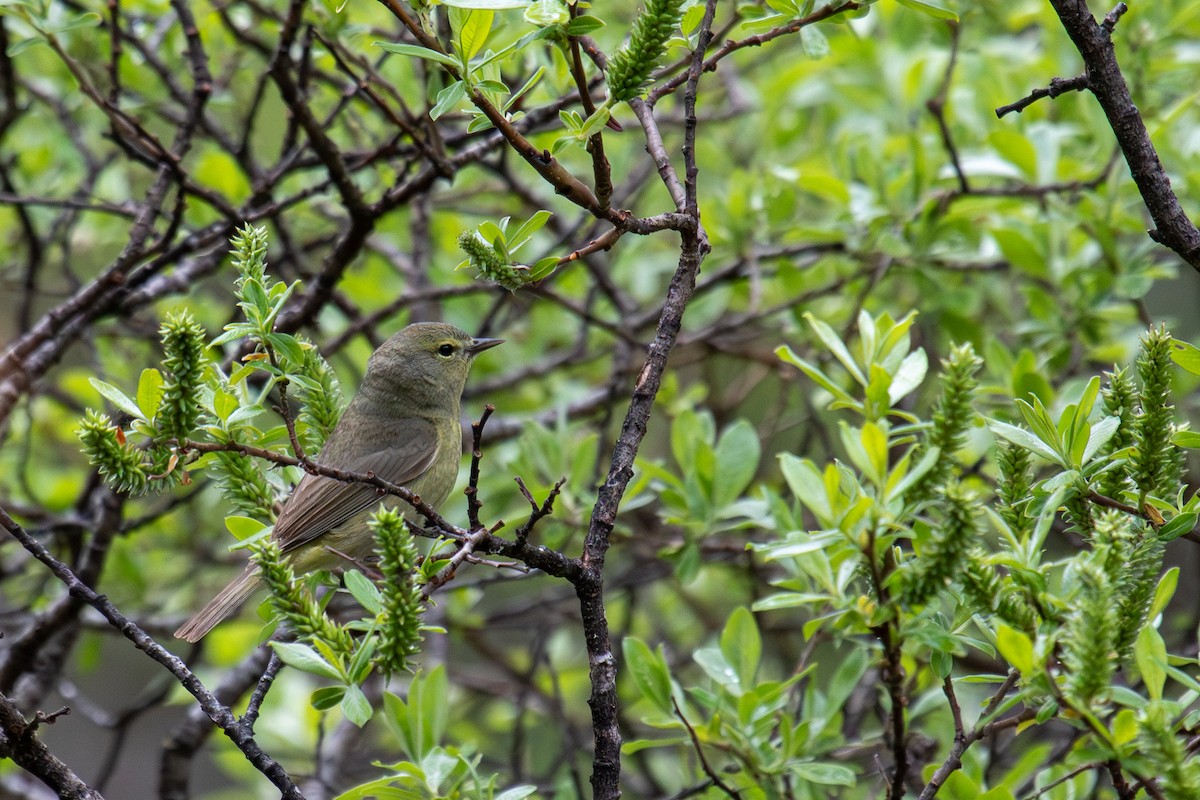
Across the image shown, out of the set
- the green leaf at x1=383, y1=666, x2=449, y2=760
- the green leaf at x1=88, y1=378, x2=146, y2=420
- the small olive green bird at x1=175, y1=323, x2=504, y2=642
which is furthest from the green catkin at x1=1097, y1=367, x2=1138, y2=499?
the small olive green bird at x1=175, y1=323, x2=504, y2=642

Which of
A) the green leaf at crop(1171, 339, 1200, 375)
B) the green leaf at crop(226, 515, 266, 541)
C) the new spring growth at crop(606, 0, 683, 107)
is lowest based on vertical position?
the green leaf at crop(1171, 339, 1200, 375)

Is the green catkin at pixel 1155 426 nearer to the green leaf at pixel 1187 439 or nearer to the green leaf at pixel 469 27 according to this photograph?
the green leaf at pixel 1187 439

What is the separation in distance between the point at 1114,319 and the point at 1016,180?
2.72 feet

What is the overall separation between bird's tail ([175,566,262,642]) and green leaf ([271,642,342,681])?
60.3 inches

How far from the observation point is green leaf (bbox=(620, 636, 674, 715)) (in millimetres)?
2717

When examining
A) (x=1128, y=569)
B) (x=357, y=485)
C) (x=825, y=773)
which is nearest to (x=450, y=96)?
(x=1128, y=569)

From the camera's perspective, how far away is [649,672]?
273 cm

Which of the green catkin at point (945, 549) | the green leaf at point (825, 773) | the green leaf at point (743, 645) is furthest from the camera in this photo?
the green leaf at point (743, 645)

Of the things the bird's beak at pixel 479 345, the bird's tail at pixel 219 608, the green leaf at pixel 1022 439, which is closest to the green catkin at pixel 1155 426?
the green leaf at pixel 1022 439

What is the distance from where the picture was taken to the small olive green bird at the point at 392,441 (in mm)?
4246

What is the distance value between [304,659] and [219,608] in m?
1.82

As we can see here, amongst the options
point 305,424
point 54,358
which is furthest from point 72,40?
point 305,424

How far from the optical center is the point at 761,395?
7969 mm

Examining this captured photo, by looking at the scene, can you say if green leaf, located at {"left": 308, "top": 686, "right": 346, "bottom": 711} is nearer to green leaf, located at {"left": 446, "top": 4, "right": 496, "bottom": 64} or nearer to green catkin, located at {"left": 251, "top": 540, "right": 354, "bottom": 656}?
green catkin, located at {"left": 251, "top": 540, "right": 354, "bottom": 656}
